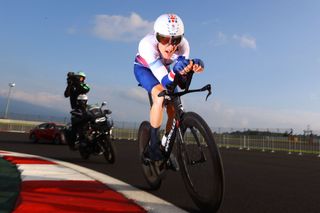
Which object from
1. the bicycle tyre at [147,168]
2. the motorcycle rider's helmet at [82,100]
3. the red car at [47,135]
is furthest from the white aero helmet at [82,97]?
the red car at [47,135]

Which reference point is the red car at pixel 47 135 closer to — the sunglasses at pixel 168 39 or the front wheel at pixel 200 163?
the sunglasses at pixel 168 39

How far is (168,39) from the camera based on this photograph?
4434 millimetres

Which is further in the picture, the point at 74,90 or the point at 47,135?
the point at 47,135

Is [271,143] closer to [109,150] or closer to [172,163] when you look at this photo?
[109,150]

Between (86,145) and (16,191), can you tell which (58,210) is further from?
(86,145)

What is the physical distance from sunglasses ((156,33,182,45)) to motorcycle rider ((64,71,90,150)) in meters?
5.21

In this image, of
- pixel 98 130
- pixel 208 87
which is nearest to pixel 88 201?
pixel 208 87

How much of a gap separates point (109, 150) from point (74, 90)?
1774mm

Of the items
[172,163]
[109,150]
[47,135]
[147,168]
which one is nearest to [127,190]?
[147,168]

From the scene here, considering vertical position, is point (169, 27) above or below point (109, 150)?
above

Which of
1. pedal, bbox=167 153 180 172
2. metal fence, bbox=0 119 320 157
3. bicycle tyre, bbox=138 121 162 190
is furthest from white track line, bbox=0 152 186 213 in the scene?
metal fence, bbox=0 119 320 157

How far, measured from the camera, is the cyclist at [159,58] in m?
4.34

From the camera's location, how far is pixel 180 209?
370 centimetres

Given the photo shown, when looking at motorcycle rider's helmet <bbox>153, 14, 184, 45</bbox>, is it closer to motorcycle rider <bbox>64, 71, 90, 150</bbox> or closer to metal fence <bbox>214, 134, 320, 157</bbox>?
motorcycle rider <bbox>64, 71, 90, 150</bbox>
